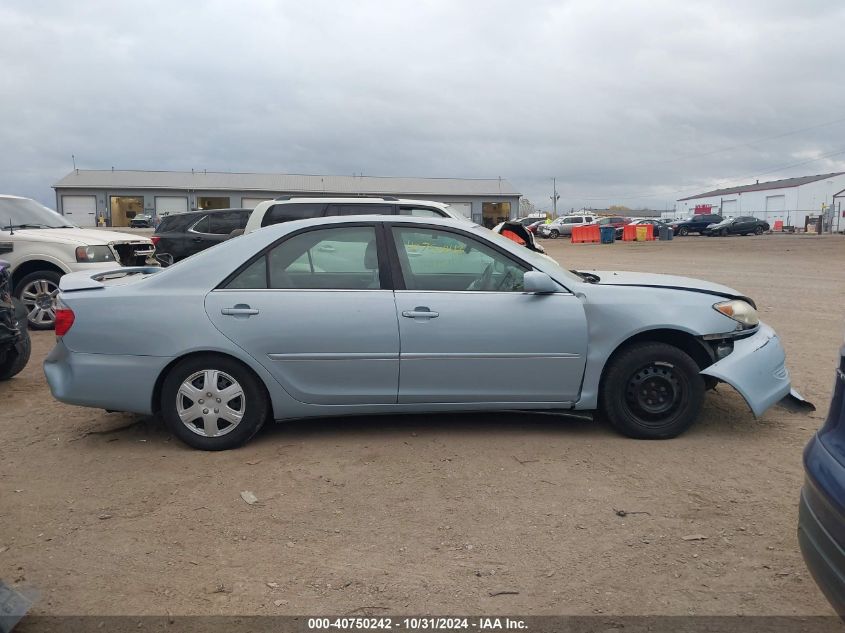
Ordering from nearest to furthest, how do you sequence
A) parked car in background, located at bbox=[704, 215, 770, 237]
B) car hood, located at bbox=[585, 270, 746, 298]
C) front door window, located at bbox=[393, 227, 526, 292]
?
front door window, located at bbox=[393, 227, 526, 292], car hood, located at bbox=[585, 270, 746, 298], parked car in background, located at bbox=[704, 215, 770, 237]

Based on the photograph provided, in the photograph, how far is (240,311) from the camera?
4.58 m

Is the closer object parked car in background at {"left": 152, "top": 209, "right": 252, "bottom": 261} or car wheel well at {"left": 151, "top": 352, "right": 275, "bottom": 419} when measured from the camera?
car wheel well at {"left": 151, "top": 352, "right": 275, "bottom": 419}

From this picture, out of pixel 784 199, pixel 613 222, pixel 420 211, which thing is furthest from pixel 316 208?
pixel 784 199

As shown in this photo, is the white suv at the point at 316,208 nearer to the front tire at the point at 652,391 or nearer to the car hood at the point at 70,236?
the car hood at the point at 70,236

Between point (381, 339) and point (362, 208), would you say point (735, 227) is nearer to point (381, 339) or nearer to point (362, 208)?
point (362, 208)

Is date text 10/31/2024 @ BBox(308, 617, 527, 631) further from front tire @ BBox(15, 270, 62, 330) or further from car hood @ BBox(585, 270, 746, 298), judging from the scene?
front tire @ BBox(15, 270, 62, 330)

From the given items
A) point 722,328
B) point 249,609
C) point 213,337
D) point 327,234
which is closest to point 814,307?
point 722,328

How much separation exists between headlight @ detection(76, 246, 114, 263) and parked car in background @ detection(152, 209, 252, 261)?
3.34 m

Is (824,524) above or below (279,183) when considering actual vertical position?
below

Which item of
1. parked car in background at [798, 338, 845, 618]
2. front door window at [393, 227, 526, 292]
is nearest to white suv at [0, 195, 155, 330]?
front door window at [393, 227, 526, 292]

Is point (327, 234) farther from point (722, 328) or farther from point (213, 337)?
point (722, 328)

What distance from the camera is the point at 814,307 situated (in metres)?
11.1

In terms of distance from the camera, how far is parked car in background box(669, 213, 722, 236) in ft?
163

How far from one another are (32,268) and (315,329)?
22.0 feet
